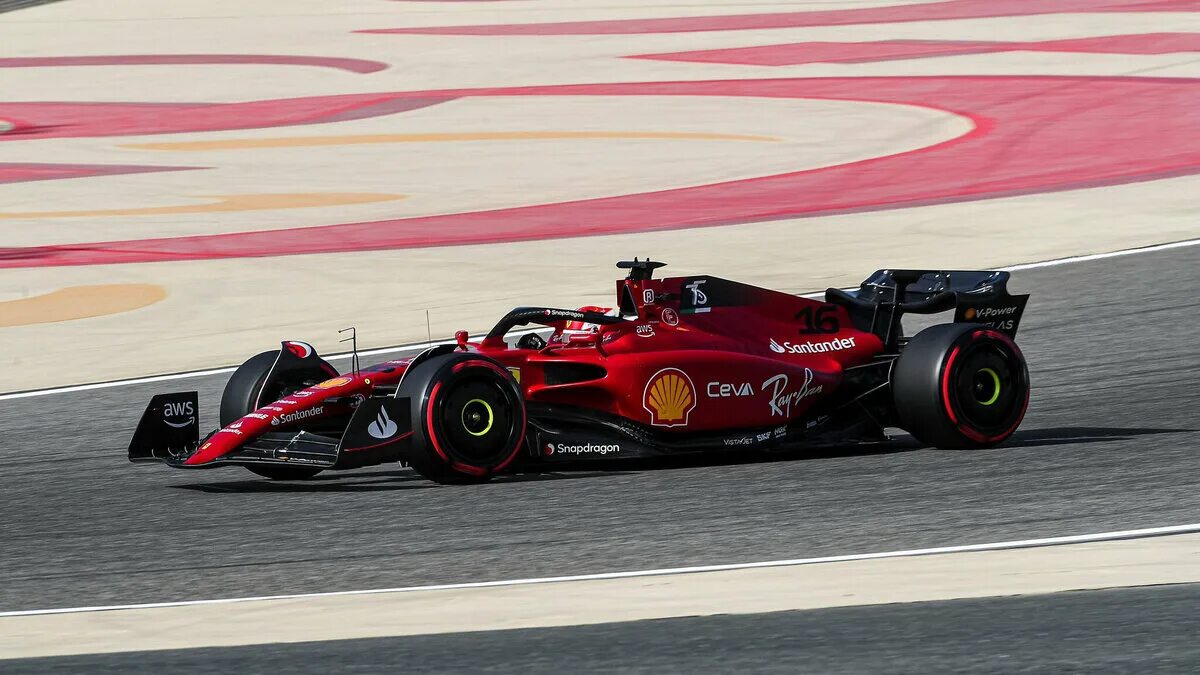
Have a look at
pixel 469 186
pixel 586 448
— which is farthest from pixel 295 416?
pixel 469 186

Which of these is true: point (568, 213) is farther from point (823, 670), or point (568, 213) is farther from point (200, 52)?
point (200, 52)

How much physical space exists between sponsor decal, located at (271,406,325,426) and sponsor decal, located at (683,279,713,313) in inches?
73.5

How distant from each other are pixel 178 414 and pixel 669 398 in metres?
2.38

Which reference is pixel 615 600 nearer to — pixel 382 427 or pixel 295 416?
pixel 382 427

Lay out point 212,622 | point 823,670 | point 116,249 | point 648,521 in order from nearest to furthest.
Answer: point 823,670 < point 212,622 < point 648,521 < point 116,249

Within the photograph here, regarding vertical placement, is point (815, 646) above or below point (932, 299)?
below

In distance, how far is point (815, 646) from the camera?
566 cm

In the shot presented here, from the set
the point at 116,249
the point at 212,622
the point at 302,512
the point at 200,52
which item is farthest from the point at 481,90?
the point at 212,622

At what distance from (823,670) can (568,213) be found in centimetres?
1544

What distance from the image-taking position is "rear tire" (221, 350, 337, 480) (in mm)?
9602

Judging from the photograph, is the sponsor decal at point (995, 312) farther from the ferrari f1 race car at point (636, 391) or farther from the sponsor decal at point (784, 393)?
the sponsor decal at point (784, 393)

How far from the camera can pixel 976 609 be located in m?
6.03

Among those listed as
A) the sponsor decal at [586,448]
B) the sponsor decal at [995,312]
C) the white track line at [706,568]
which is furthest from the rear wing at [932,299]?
the white track line at [706,568]

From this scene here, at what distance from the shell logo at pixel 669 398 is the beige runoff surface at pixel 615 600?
2.45m
